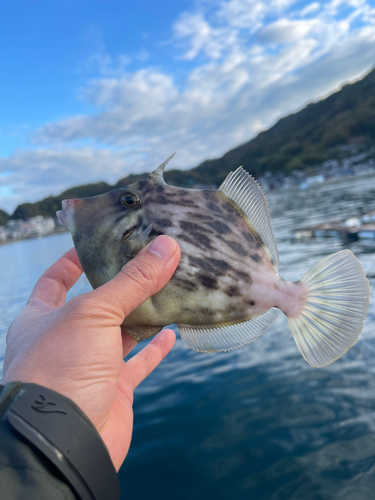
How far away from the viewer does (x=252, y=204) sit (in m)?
2.64

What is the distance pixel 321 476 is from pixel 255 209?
3568 millimetres

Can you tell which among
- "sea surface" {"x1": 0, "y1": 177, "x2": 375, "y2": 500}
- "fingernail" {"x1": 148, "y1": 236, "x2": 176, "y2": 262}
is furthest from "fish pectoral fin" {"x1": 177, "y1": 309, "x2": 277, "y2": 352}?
"sea surface" {"x1": 0, "y1": 177, "x2": 375, "y2": 500}

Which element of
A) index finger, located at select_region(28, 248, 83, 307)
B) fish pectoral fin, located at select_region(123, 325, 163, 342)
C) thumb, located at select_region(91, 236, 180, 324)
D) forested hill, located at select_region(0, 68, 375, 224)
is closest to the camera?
thumb, located at select_region(91, 236, 180, 324)

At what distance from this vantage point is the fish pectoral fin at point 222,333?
2535 mm

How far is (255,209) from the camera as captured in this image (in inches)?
104

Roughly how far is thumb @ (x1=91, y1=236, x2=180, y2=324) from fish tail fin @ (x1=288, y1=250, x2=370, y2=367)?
1.07 metres

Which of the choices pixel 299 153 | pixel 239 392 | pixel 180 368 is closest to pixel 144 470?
pixel 239 392

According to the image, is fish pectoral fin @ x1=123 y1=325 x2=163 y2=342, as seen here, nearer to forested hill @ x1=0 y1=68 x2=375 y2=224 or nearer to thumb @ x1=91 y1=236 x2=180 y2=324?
thumb @ x1=91 y1=236 x2=180 y2=324

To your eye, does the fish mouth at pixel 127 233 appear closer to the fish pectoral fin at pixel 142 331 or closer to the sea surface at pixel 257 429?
the fish pectoral fin at pixel 142 331

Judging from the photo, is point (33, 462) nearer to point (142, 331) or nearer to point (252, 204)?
point (142, 331)

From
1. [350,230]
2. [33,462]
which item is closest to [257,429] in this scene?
[33,462]

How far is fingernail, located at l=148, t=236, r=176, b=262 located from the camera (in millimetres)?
2242

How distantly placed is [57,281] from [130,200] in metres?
1.54

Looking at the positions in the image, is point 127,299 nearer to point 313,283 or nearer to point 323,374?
point 313,283
